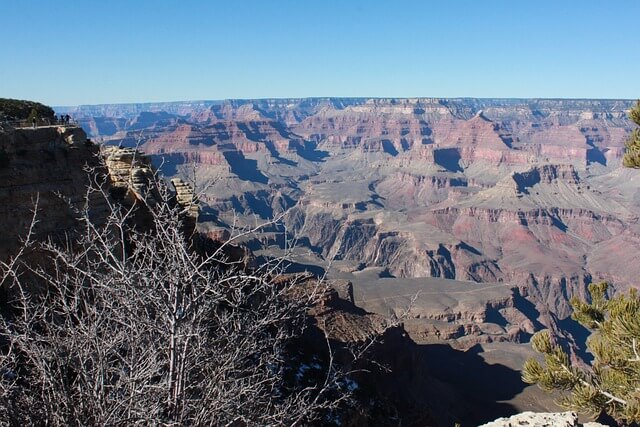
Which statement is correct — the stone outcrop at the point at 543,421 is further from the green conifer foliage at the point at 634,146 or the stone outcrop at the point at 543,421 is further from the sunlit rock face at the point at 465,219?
the sunlit rock face at the point at 465,219

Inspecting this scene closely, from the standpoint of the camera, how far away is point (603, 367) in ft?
34.6

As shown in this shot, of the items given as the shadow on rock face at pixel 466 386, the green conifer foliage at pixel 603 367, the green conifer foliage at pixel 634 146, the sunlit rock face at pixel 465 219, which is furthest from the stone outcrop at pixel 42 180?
the sunlit rock face at pixel 465 219

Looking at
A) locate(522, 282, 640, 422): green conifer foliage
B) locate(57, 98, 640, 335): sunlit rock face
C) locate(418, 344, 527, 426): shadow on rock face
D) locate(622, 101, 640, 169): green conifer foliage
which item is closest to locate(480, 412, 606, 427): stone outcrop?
locate(522, 282, 640, 422): green conifer foliage

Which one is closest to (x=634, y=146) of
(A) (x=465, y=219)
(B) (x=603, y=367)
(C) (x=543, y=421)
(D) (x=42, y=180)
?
(B) (x=603, y=367)

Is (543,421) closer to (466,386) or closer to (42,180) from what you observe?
(42,180)

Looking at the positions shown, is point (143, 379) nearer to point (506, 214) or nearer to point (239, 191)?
point (506, 214)

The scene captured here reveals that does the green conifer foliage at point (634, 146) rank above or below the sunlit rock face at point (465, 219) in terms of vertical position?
above

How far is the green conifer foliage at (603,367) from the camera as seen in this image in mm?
8883

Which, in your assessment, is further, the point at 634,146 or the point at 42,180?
the point at 42,180

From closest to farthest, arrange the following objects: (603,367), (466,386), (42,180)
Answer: (603,367) → (42,180) → (466,386)

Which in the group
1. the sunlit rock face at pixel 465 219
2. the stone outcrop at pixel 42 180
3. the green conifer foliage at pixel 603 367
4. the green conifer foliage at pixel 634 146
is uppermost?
the green conifer foliage at pixel 634 146

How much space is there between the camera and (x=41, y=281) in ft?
40.2

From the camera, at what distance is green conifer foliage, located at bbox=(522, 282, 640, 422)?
8.88 meters

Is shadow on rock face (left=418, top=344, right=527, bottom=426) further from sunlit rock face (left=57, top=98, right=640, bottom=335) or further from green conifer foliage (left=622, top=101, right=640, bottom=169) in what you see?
sunlit rock face (left=57, top=98, right=640, bottom=335)
